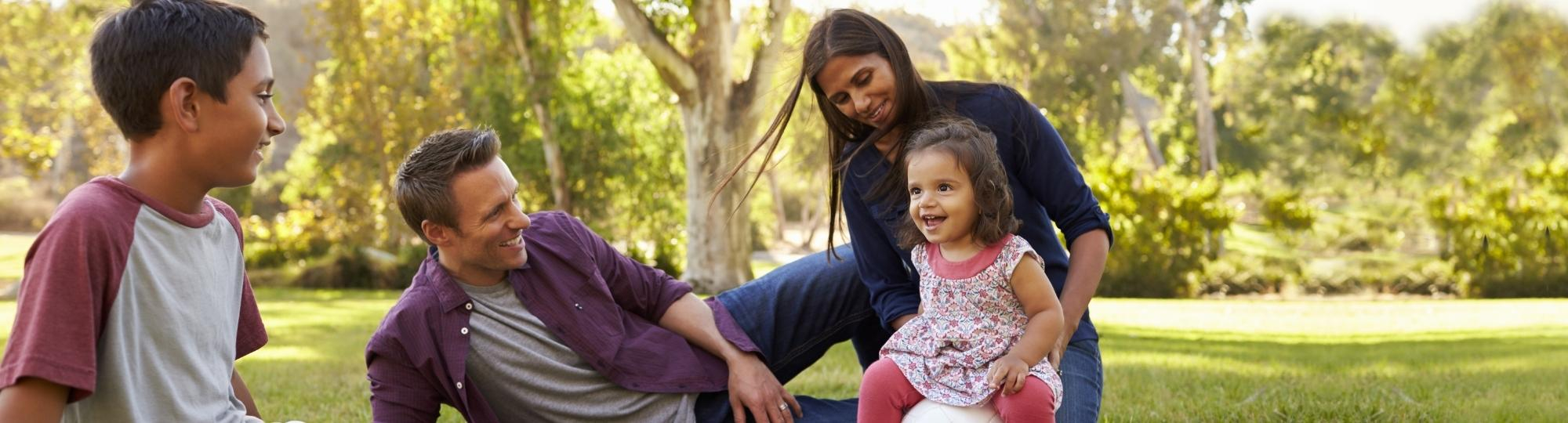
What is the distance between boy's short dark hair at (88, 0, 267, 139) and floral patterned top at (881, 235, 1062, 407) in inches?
62.1

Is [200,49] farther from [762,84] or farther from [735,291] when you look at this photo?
[762,84]

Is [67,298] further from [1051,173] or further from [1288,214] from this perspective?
[1288,214]

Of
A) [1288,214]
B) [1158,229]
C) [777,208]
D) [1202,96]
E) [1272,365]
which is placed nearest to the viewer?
[1272,365]

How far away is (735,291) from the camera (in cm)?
371

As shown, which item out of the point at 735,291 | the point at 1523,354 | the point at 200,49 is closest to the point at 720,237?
the point at 1523,354

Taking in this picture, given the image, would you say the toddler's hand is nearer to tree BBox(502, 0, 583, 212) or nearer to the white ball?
the white ball

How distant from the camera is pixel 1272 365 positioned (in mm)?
6969

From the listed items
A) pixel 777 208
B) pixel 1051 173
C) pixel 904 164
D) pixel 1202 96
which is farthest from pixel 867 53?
pixel 777 208

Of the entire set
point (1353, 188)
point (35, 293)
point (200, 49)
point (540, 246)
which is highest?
point (200, 49)

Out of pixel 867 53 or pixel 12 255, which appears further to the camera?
pixel 12 255

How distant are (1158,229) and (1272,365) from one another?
10.1 metres

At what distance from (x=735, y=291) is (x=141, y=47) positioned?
1925 millimetres

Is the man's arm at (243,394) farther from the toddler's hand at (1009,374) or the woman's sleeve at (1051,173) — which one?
the woman's sleeve at (1051,173)

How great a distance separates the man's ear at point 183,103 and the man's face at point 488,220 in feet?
2.66
